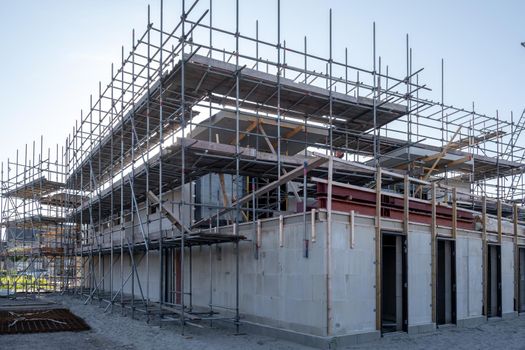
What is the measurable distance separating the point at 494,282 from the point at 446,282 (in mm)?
2886

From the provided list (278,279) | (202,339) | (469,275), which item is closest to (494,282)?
(469,275)

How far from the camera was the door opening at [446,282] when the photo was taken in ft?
48.0

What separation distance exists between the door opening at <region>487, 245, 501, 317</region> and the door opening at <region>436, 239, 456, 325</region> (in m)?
2.26

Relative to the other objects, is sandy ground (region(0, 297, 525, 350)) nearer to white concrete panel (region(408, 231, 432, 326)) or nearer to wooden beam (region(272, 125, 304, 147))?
white concrete panel (region(408, 231, 432, 326))

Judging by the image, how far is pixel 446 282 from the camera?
48.9 ft

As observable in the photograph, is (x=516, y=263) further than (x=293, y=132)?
Yes

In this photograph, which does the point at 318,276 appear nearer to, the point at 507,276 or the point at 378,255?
the point at 378,255

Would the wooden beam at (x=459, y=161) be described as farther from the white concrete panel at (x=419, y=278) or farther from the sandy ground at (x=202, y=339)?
the sandy ground at (x=202, y=339)

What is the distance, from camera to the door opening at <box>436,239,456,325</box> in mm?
14627

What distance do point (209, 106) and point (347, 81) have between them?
4657 millimetres

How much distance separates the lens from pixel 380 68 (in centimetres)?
1822

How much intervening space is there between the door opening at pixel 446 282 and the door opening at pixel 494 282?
2.26 m

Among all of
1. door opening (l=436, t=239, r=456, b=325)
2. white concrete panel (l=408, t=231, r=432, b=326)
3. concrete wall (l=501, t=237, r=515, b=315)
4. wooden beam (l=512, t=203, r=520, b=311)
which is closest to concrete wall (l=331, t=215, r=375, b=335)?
white concrete panel (l=408, t=231, r=432, b=326)

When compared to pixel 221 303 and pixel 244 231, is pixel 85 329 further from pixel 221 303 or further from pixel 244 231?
pixel 244 231
